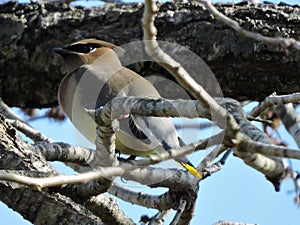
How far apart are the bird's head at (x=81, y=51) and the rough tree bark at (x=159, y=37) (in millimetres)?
105

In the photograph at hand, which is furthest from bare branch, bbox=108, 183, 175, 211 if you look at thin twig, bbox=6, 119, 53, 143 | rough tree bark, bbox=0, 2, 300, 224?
rough tree bark, bbox=0, 2, 300, 224

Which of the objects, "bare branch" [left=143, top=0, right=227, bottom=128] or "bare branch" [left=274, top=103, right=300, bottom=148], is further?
"bare branch" [left=274, top=103, right=300, bottom=148]

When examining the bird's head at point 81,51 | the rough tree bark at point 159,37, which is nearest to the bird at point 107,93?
the bird's head at point 81,51

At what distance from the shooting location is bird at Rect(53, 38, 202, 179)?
4.35 metres

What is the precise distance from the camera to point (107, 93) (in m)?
4.62

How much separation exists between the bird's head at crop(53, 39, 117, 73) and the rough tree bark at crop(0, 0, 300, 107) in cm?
10

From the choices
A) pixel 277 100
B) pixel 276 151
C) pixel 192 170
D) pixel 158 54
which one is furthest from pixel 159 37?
pixel 276 151

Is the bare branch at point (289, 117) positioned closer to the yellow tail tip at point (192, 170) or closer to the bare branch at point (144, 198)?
the yellow tail tip at point (192, 170)

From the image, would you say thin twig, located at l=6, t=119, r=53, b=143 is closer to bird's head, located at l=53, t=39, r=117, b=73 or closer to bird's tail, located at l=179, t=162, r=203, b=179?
bird's head, located at l=53, t=39, r=117, b=73

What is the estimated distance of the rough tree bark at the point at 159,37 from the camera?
16.0ft

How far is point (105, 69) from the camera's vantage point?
5027 millimetres

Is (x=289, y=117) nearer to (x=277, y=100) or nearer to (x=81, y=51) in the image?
(x=277, y=100)

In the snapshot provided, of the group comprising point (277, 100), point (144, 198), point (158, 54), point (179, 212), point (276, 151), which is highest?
point (158, 54)

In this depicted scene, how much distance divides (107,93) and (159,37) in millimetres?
631
